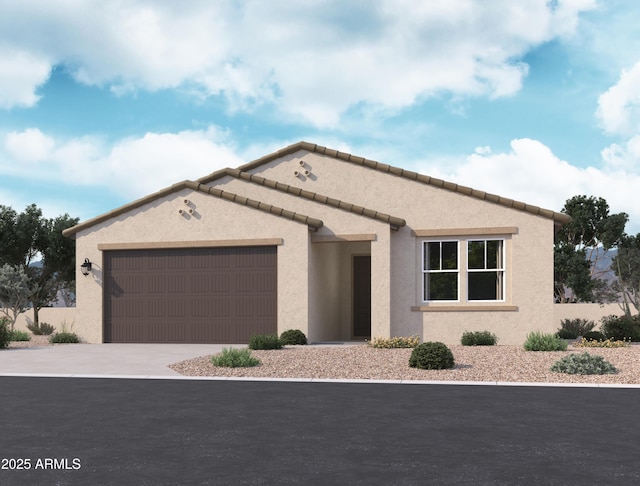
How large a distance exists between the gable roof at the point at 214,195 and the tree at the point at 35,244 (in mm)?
16702

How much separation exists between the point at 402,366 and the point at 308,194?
31.9ft

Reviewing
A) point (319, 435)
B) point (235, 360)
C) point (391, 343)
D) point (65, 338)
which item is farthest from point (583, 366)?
point (65, 338)

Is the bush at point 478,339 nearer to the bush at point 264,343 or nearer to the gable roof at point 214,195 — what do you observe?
the gable roof at point 214,195

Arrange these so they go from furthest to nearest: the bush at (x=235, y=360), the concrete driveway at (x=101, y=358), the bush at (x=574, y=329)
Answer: the bush at (x=574, y=329) < the bush at (x=235, y=360) < the concrete driveway at (x=101, y=358)

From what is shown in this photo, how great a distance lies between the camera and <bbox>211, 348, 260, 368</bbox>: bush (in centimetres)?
1602

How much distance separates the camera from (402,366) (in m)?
16.0

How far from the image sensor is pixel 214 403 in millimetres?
11117

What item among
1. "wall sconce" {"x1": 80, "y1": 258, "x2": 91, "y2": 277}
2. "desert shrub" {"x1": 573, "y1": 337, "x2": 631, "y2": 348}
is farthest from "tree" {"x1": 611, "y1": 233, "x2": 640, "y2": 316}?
"wall sconce" {"x1": 80, "y1": 258, "x2": 91, "y2": 277}

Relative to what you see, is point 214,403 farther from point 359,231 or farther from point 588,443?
point 359,231

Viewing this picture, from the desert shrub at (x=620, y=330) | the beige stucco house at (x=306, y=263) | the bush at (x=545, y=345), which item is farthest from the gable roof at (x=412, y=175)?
the bush at (x=545, y=345)

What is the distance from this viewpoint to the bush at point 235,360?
16.0 m

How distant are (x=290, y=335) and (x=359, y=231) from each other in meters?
4.10

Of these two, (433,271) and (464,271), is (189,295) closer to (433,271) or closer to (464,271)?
(433,271)

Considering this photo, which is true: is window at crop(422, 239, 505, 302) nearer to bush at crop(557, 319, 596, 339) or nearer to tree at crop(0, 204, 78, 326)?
bush at crop(557, 319, 596, 339)
